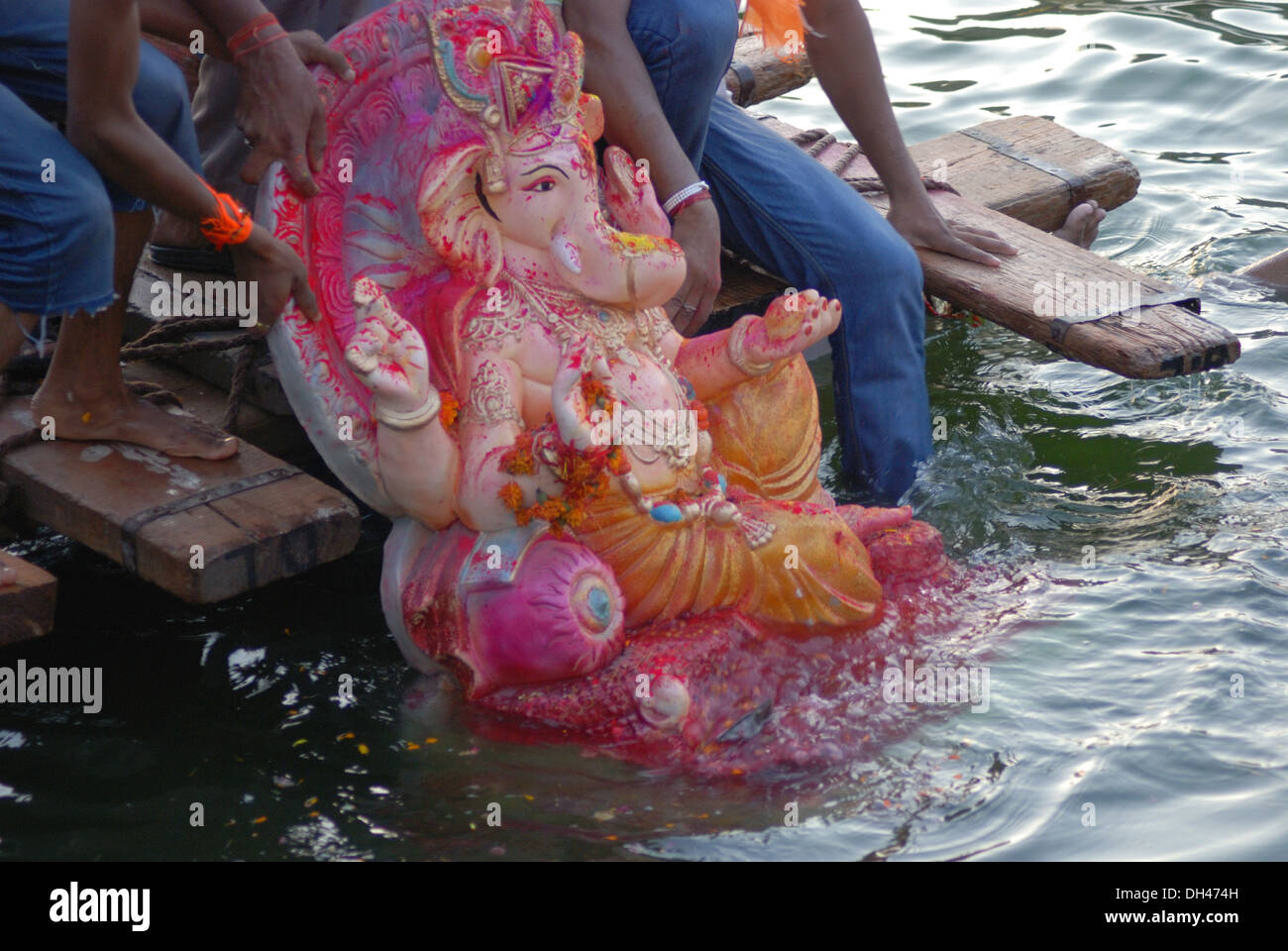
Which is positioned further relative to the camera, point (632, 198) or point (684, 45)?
point (684, 45)

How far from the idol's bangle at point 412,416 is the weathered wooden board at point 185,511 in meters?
0.47

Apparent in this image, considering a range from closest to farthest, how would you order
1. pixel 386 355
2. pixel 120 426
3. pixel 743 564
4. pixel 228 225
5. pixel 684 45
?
pixel 386 355 < pixel 228 225 < pixel 743 564 < pixel 120 426 < pixel 684 45

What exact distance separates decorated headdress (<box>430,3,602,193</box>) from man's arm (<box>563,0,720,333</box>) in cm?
34

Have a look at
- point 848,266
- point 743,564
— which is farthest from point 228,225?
point 848,266

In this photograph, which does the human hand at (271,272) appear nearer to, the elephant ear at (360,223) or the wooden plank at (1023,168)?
the elephant ear at (360,223)

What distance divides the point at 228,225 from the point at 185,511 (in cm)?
68

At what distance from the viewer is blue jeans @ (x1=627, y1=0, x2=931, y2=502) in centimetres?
407

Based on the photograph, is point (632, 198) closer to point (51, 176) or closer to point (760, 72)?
point (51, 176)

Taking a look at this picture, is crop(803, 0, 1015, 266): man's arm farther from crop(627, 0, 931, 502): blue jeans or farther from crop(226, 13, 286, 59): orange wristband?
crop(226, 13, 286, 59): orange wristband

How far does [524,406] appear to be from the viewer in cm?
313

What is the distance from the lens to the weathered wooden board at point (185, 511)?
3.13m

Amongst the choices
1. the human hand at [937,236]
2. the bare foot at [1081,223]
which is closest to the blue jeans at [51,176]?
the human hand at [937,236]

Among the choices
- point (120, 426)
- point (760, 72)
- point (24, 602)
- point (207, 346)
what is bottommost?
point (24, 602)
